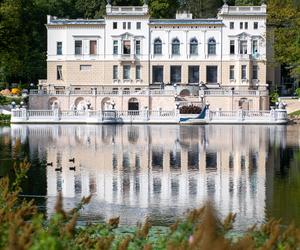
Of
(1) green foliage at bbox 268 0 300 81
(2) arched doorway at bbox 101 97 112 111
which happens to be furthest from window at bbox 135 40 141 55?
(1) green foliage at bbox 268 0 300 81

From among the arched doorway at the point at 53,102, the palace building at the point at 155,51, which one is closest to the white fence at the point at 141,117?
the arched doorway at the point at 53,102

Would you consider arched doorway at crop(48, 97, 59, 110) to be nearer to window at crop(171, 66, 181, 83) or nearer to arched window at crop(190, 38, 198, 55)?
window at crop(171, 66, 181, 83)

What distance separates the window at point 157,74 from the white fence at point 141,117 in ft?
35.6

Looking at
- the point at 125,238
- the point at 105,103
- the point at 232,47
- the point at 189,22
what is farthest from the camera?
the point at 189,22

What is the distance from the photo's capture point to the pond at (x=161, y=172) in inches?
672

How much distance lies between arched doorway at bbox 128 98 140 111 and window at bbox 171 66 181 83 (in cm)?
710

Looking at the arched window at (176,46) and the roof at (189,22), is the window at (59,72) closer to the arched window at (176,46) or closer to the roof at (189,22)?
the roof at (189,22)

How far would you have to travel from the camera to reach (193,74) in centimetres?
6762

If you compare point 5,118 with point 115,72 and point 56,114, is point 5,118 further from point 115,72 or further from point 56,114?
point 115,72

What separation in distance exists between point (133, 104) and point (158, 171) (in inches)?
1448

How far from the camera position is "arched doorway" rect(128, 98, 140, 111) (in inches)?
2429

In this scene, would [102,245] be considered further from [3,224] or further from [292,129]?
[292,129]

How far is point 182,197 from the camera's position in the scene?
1892 cm

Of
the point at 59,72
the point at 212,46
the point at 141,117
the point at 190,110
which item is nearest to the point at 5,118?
the point at 141,117
